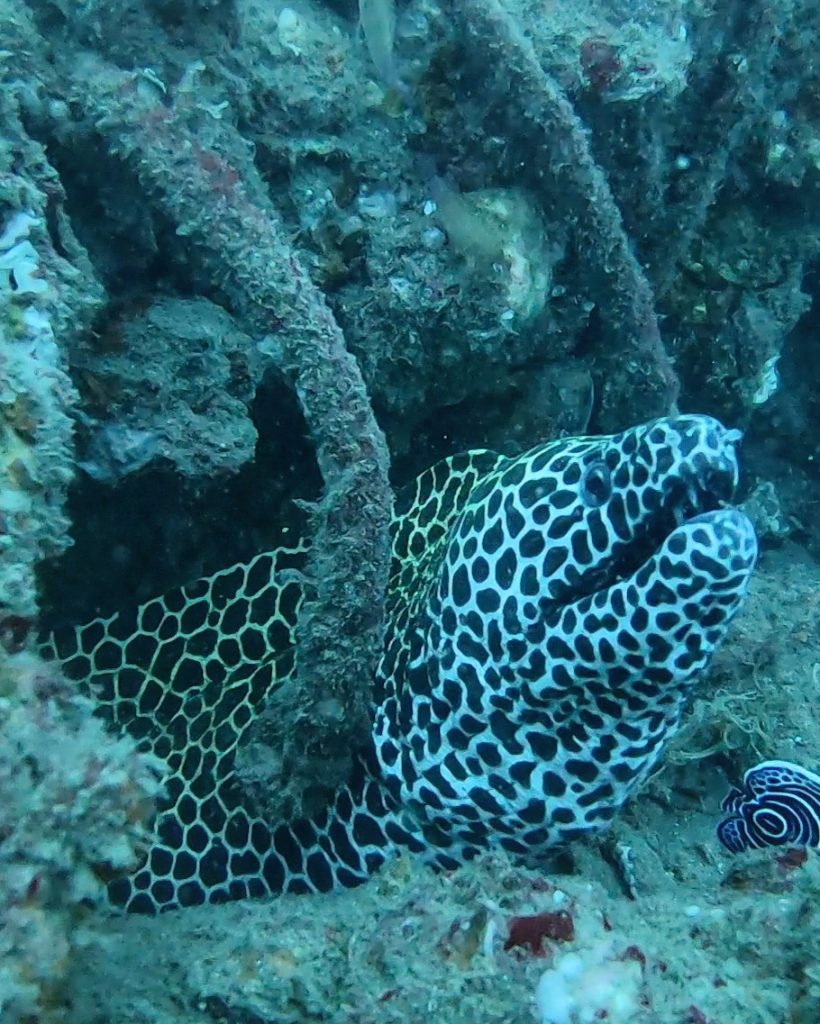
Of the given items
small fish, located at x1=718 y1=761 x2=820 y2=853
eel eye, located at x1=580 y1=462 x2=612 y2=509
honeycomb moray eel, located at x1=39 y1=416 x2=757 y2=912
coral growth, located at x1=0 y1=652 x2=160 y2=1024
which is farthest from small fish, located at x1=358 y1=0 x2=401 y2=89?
small fish, located at x1=718 y1=761 x2=820 y2=853

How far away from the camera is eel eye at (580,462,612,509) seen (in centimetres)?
238

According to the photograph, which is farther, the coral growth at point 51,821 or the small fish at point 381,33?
the small fish at point 381,33

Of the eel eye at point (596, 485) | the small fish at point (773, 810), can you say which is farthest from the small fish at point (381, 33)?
the small fish at point (773, 810)

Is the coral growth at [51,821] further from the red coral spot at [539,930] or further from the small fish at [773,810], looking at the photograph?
the small fish at [773,810]

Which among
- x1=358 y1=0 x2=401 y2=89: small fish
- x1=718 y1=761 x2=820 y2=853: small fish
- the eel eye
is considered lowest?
x1=718 y1=761 x2=820 y2=853: small fish

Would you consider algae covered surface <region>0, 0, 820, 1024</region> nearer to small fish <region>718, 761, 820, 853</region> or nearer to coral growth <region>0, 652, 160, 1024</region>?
coral growth <region>0, 652, 160, 1024</region>

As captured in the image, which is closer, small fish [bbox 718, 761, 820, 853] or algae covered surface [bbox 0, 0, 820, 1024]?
algae covered surface [bbox 0, 0, 820, 1024]

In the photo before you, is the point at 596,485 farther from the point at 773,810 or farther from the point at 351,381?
the point at 773,810

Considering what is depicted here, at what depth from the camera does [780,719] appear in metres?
3.48

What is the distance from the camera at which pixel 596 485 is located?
7.90 ft

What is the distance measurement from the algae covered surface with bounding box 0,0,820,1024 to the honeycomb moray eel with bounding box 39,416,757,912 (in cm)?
18

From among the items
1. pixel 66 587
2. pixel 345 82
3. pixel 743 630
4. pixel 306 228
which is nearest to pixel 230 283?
pixel 306 228

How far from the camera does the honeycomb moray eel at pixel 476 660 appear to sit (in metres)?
2.23

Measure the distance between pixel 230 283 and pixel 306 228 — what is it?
0.73 metres
